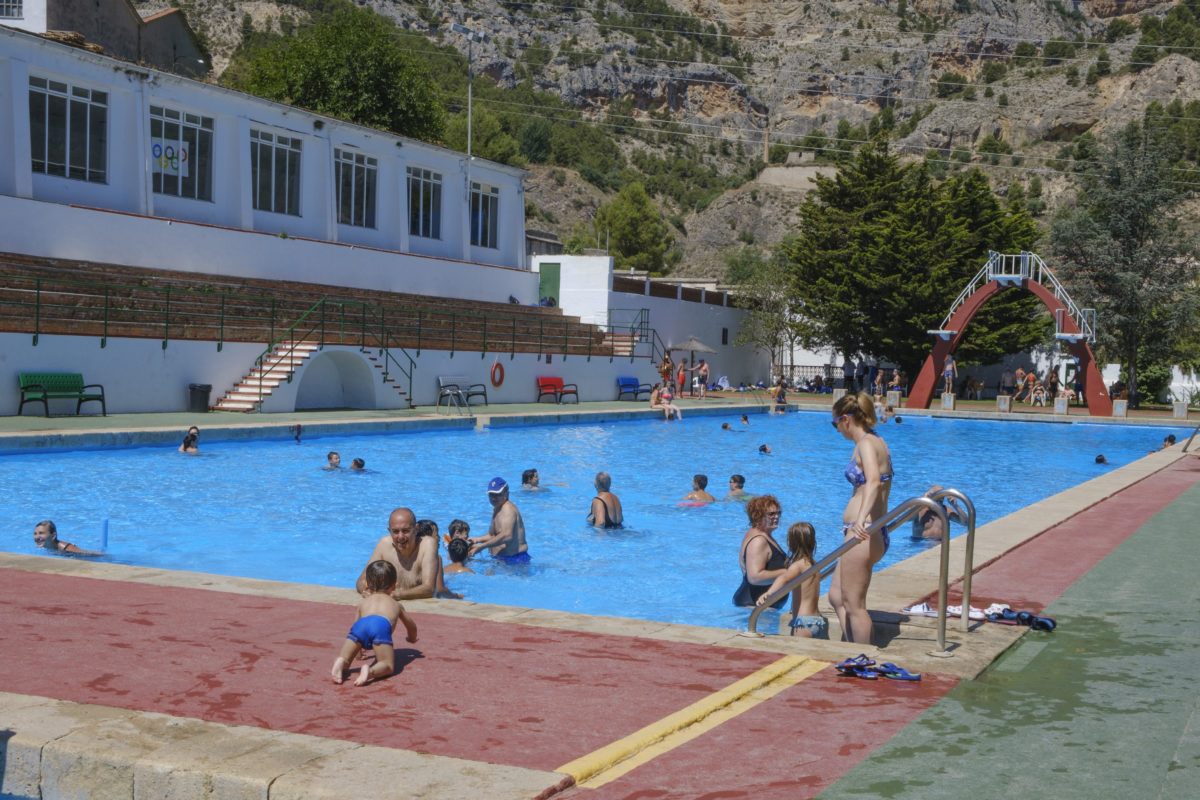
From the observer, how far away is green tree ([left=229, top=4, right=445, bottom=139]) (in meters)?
56.1

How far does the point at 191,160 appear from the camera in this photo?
29.2 meters

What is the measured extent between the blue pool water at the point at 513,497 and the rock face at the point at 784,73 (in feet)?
319

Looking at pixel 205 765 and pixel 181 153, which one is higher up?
pixel 181 153

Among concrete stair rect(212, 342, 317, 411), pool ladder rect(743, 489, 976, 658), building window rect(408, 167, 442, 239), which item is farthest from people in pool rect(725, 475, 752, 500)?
building window rect(408, 167, 442, 239)

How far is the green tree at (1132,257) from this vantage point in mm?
45250

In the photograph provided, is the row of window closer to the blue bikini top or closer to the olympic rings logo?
the olympic rings logo

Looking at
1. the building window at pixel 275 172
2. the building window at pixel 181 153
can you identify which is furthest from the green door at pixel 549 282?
the building window at pixel 181 153

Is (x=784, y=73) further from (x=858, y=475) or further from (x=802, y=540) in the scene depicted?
(x=858, y=475)

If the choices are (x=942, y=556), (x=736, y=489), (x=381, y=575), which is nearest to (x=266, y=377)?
(x=736, y=489)

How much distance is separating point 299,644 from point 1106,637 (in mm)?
4735

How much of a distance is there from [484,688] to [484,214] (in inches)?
1430

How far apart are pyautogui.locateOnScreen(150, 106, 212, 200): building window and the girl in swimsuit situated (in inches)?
1001

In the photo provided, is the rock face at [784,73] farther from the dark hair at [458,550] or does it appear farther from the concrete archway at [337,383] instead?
the dark hair at [458,550]

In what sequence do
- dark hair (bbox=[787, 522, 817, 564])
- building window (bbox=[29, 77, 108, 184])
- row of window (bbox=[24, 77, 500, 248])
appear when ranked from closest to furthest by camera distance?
dark hair (bbox=[787, 522, 817, 564]), building window (bbox=[29, 77, 108, 184]), row of window (bbox=[24, 77, 500, 248])
